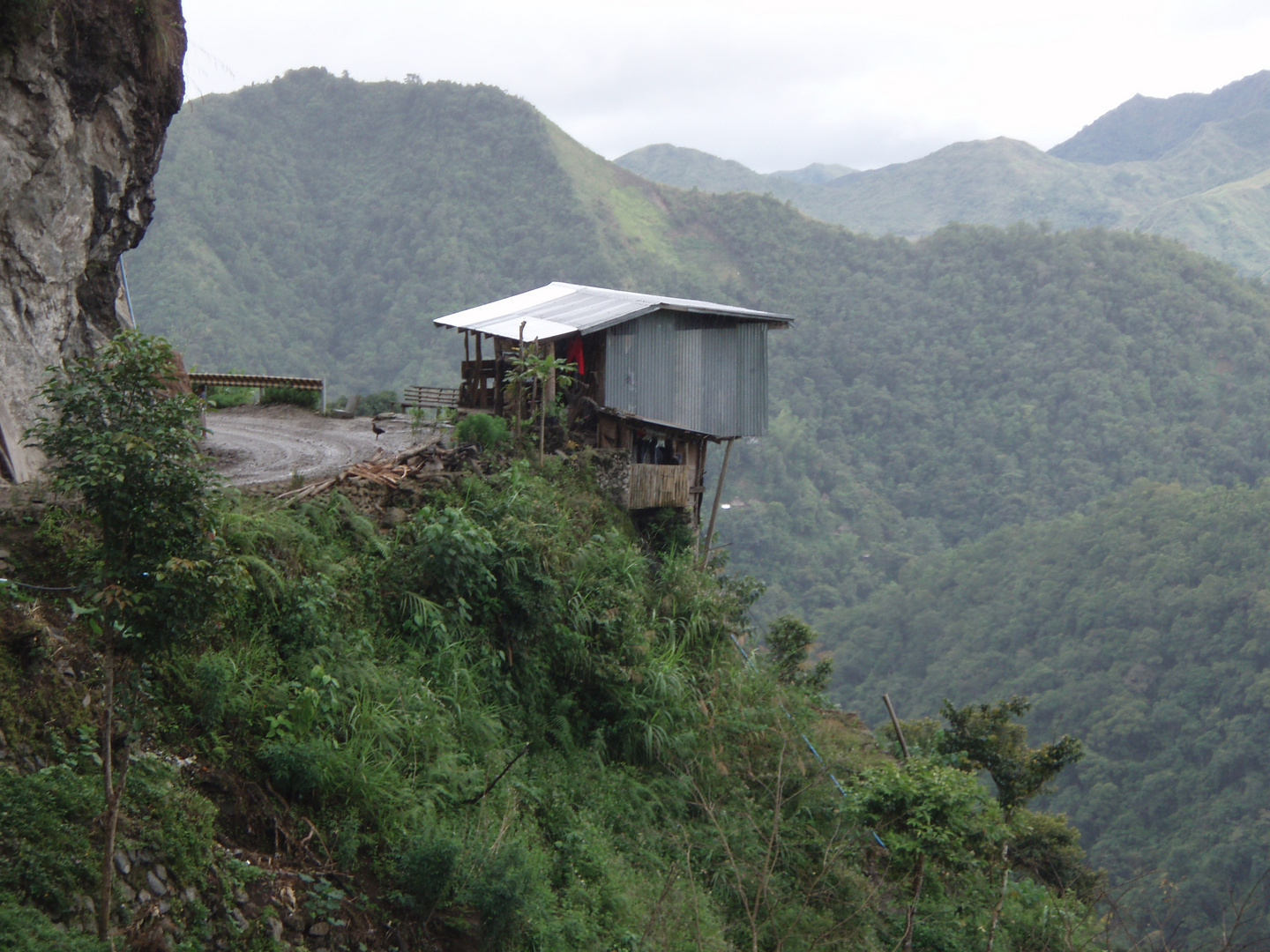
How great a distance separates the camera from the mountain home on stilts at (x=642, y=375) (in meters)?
17.2

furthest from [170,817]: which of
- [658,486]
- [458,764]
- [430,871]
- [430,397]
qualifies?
[430,397]


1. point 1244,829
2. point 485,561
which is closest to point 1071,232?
point 1244,829

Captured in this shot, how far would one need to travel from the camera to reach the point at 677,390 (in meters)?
19.1

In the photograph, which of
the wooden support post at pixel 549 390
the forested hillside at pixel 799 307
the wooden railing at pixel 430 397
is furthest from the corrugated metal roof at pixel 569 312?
the forested hillside at pixel 799 307

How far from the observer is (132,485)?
201 inches

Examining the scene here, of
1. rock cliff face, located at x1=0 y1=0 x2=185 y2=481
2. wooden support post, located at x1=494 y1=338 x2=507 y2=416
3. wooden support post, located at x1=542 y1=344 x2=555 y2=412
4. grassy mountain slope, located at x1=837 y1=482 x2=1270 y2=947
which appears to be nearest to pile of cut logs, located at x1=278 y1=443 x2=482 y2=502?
wooden support post, located at x1=542 y1=344 x2=555 y2=412

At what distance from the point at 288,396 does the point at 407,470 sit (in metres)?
11.6

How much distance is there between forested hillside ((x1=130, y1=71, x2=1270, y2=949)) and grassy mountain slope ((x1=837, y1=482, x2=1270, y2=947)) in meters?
6.54

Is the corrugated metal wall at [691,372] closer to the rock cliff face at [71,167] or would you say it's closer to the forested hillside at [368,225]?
the rock cliff face at [71,167]

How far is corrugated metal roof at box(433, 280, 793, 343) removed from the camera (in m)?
17.2

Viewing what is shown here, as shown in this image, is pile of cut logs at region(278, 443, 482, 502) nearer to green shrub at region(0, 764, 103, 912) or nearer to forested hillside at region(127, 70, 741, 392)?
green shrub at region(0, 764, 103, 912)

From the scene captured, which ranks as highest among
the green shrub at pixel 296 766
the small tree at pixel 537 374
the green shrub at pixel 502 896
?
the small tree at pixel 537 374

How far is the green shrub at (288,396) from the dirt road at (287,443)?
0.28 m

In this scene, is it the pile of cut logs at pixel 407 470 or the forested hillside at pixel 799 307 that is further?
the forested hillside at pixel 799 307
